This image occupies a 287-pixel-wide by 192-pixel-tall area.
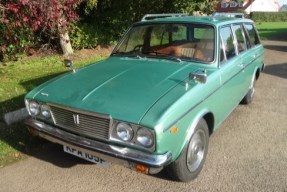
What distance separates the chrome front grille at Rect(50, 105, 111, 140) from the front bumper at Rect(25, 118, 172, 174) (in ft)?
0.23

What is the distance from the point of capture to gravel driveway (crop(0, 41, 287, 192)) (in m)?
3.86

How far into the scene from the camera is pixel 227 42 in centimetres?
494

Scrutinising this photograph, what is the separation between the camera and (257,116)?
608 cm

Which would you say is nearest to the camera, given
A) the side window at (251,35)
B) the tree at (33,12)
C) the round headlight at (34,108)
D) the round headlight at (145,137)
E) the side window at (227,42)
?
the round headlight at (145,137)

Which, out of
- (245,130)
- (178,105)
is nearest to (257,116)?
(245,130)

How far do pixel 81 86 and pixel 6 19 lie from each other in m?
2.78

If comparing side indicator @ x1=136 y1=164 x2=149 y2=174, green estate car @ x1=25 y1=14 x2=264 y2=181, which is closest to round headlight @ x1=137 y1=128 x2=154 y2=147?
green estate car @ x1=25 y1=14 x2=264 y2=181

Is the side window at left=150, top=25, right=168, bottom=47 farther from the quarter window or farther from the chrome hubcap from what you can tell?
the quarter window

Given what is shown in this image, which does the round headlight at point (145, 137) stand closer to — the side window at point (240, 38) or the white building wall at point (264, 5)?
the side window at point (240, 38)

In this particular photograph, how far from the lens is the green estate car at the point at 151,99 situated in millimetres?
3295

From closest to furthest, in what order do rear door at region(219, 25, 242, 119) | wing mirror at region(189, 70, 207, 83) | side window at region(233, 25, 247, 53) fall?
wing mirror at region(189, 70, 207, 83) → rear door at region(219, 25, 242, 119) → side window at region(233, 25, 247, 53)

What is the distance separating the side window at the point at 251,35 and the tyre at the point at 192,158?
267 centimetres

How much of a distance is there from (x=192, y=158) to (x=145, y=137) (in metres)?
0.93

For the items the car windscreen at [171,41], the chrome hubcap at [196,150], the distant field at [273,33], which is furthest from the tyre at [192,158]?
the distant field at [273,33]
